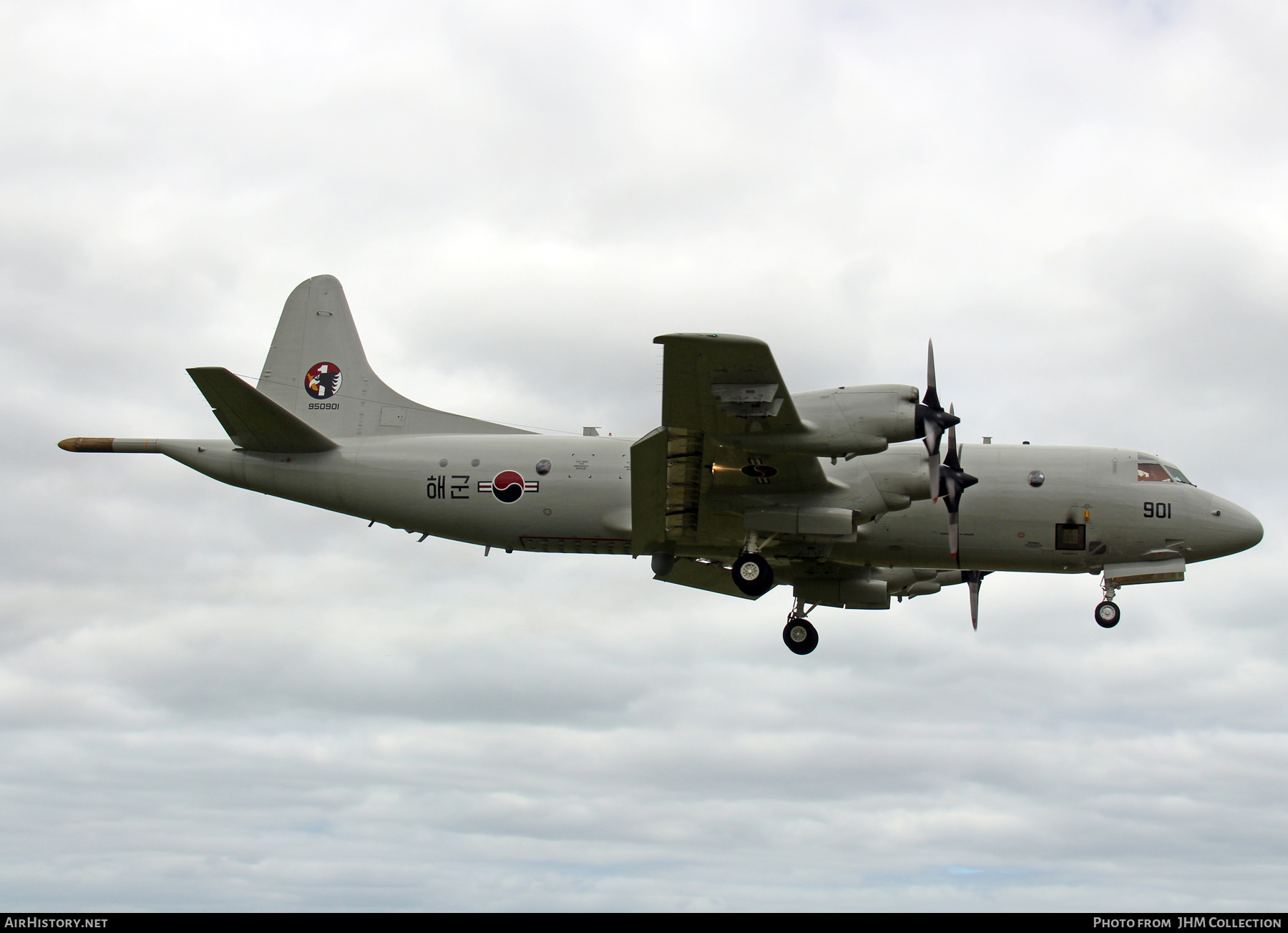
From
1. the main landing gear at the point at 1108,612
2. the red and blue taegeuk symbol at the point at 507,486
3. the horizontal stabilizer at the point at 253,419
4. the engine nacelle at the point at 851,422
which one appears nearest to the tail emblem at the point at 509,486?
the red and blue taegeuk symbol at the point at 507,486

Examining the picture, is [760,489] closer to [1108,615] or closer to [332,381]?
[1108,615]

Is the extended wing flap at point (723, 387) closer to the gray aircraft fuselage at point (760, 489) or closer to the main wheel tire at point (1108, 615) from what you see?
the gray aircraft fuselage at point (760, 489)

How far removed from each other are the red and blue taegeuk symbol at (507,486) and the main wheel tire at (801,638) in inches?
289

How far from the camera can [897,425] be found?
22.0m

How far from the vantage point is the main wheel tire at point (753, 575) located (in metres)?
25.0

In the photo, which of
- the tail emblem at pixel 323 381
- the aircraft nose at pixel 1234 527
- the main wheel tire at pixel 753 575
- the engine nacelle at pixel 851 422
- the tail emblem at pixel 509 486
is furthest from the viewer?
the tail emblem at pixel 323 381

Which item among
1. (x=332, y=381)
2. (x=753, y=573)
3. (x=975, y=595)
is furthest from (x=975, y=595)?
(x=332, y=381)

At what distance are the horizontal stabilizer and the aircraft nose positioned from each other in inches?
768

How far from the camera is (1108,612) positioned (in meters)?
26.3

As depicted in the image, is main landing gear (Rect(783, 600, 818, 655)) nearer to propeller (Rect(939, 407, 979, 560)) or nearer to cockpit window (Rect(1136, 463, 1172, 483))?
propeller (Rect(939, 407, 979, 560))

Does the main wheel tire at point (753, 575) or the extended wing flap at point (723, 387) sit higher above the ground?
the extended wing flap at point (723, 387)

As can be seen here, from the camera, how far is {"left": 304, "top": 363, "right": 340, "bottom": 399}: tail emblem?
30.2 metres

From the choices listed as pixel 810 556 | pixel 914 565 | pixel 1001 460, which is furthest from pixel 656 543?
pixel 1001 460
